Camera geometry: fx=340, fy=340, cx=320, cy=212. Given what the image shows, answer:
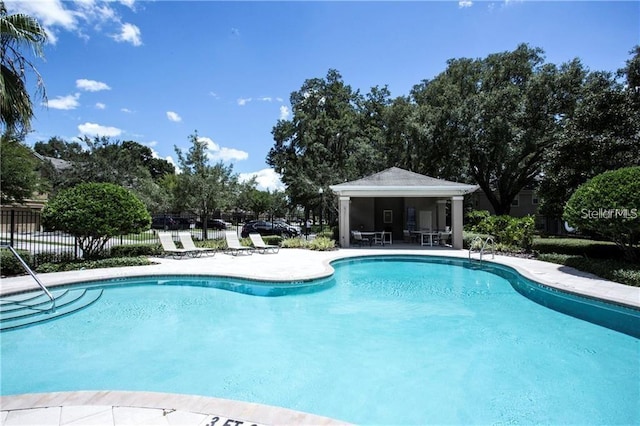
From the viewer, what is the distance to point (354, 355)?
5.84m

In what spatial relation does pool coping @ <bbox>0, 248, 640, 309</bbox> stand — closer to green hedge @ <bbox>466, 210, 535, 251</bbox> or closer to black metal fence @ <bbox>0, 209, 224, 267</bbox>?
green hedge @ <bbox>466, 210, 535, 251</bbox>

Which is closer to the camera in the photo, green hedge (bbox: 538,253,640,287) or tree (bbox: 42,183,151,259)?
green hedge (bbox: 538,253,640,287)

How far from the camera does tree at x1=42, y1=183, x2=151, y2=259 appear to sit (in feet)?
37.4

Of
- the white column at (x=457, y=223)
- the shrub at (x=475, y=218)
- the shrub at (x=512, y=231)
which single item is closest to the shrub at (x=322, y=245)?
the white column at (x=457, y=223)

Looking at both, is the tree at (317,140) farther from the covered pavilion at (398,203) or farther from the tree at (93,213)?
the tree at (93,213)

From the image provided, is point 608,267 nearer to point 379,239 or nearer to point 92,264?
point 379,239

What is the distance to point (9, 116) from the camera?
7.95 m

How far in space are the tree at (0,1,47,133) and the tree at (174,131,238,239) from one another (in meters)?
10.5

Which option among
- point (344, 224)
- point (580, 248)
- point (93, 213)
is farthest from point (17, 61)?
point (580, 248)

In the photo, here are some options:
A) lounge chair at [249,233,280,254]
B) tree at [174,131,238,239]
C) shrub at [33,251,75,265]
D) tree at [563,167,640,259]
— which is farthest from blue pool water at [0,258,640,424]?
tree at [174,131,238,239]

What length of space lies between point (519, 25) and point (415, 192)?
9.33 metres

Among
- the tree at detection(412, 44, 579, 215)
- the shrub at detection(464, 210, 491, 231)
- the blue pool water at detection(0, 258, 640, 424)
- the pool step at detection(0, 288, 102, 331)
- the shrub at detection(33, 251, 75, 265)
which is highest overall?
the tree at detection(412, 44, 579, 215)

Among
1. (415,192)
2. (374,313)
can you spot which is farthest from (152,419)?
(415,192)

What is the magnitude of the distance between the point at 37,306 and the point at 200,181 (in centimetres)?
1154
